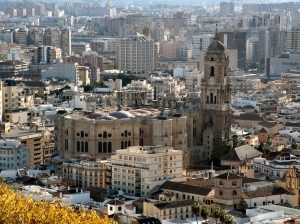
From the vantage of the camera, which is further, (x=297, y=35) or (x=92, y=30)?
(x=92, y=30)

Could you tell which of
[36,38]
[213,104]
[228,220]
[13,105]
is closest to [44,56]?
[36,38]

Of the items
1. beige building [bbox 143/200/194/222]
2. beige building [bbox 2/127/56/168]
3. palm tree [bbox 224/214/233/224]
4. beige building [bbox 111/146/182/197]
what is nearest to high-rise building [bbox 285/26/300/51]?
beige building [bbox 2/127/56/168]

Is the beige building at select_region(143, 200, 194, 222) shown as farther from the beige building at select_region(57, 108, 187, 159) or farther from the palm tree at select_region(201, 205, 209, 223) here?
the beige building at select_region(57, 108, 187, 159)

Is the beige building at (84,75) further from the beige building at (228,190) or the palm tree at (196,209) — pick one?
the palm tree at (196,209)

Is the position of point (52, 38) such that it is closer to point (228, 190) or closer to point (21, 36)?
point (21, 36)

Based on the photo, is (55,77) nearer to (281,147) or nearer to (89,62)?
(89,62)

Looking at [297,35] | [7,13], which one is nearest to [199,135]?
[297,35]

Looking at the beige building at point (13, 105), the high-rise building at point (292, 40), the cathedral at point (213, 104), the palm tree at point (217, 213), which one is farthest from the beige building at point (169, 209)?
the high-rise building at point (292, 40)
